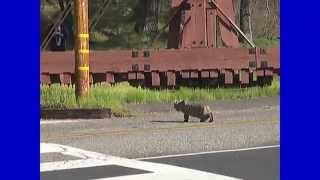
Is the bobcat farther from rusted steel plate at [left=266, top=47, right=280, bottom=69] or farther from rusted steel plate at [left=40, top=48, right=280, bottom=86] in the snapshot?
rusted steel plate at [left=266, top=47, right=280, bottom=69]

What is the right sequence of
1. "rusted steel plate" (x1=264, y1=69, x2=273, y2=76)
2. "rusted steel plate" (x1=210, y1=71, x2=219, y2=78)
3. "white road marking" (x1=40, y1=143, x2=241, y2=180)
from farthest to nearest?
"rusted steel plate" (x1=210, y1=71, x2=219, y2=78) → "rusted steel plate" (x1=264, y1=69, x2=273, y2=76) → "white road marking" (x1=40, y1=143, x2=241, y2=180)

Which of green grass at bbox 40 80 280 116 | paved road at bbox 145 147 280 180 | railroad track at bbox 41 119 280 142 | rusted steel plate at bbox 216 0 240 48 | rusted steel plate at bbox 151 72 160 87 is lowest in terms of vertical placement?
paved road at bbox 145 147 280 180

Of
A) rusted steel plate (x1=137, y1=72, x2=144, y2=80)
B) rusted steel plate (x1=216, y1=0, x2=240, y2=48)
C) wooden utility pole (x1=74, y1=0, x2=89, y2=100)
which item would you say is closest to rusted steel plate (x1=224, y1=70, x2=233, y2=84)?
rusted steel plate (x1=216, y1=0, x2=240, y2=48)

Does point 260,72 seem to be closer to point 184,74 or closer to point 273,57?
point 273,57

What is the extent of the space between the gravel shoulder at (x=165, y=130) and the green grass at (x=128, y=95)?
0.03 meters

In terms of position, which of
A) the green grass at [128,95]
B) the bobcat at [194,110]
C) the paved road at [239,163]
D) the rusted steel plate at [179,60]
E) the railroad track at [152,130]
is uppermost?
the rusted steel plate at [179,60]

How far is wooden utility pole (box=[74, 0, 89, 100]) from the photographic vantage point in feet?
7.47

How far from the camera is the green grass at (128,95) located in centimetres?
233

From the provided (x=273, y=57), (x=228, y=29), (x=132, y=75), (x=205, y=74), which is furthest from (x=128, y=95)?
(x=273, y=57)

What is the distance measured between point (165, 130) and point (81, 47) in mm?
449

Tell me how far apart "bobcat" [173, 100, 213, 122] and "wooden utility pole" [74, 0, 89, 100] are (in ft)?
1.18

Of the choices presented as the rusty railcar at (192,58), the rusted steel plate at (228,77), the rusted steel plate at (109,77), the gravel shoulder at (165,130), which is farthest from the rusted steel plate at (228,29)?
the rusted steel plate at (109,77)

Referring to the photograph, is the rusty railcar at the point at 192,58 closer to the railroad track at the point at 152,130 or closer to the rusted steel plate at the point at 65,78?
the rusted steel plate at the point at 65,78
